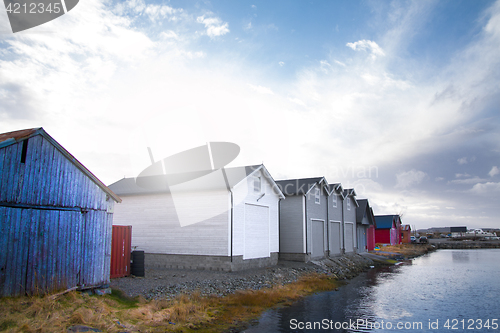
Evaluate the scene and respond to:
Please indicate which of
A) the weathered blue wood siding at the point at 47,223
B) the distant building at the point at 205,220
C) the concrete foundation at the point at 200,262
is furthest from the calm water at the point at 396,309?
the weathered blue wood siding at the point at 47,223

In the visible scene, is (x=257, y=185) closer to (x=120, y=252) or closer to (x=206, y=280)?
(x=206, y=280)

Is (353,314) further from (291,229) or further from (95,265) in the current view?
(291,229)

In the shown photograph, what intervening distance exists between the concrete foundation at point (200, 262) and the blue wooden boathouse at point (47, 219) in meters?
7.69

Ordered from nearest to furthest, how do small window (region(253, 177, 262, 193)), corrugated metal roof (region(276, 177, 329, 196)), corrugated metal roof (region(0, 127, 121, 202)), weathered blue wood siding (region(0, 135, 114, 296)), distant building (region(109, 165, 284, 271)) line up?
1. weathered blue wood siding (region(0, 135, 114, 296))
2. corrugated metal roof (region(0, 127, 121, 202))
3. distant building (region(109, 165, 284, 271))
4. small window (region(253, 177, 262, 193))
5. corrugated metal roof (region(276, 177, 329, 196))

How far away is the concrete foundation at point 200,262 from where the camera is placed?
2027 cm

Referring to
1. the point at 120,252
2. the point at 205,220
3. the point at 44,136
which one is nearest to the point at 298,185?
the point at 205,220

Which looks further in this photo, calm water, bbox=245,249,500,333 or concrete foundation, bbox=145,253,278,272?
concrete foundation, bbox=145,253,278,272

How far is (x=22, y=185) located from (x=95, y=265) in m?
3.92

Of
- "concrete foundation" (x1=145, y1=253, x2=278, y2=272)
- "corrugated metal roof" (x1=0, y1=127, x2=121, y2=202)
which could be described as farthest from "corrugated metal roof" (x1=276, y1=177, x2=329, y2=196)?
"corrugated metal roof" (x1=0, y1=127, x2=121, y2=202)

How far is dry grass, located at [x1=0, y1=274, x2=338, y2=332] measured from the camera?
930 cm

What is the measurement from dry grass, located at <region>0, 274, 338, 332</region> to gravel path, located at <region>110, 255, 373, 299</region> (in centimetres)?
81

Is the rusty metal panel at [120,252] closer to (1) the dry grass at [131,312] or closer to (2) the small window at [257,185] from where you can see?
(1) the dry grass at [131,312]

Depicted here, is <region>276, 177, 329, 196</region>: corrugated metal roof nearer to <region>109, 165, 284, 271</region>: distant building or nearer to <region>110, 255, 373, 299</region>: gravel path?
<region>109, 165, 284, 271</region>: distant building

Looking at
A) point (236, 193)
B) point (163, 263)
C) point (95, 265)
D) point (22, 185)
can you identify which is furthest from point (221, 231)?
point (22, 185)
